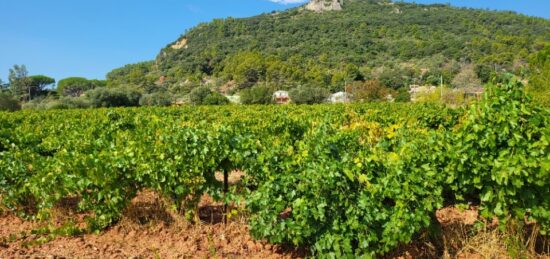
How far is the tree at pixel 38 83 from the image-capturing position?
88.2 metres

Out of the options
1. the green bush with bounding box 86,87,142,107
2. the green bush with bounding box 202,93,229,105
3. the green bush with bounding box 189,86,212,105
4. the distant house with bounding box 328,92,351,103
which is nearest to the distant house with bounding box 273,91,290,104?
the distant house with bounding box 328,92,351,103

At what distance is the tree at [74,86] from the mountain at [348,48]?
7.27m

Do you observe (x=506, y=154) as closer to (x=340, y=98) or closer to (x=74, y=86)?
(x=340, y=98)

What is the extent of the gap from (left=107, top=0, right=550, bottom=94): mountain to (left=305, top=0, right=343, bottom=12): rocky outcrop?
12.4ft

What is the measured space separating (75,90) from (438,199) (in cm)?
9278

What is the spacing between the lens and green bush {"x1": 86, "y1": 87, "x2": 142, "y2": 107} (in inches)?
1990

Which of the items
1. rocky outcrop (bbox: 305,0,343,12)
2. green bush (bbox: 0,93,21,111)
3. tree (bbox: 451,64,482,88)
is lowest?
green bush (bbox: 0,93,21,111)

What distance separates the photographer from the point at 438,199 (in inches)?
135

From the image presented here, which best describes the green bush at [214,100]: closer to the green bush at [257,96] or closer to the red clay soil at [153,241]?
the green bush at [257,96]

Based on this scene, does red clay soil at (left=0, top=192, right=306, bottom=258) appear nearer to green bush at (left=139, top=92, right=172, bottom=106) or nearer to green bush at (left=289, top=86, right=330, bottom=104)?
green bush at (left=289, top=86, right=330, bottom=104)

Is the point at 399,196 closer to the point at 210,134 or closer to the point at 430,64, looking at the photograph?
the point at 210,134

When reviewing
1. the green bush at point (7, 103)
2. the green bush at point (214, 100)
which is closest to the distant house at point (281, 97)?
the green bush at point (214, 100)

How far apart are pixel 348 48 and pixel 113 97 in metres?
59.8

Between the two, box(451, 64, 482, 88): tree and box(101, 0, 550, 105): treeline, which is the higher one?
box(101, 0, 550, 105): treeline
